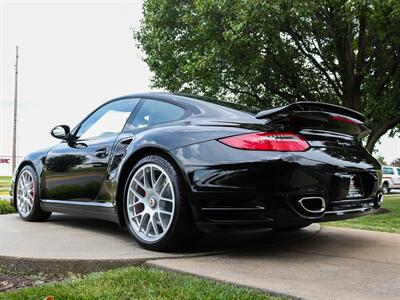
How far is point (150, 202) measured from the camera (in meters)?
3.60

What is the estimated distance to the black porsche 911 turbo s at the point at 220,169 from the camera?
122 inches

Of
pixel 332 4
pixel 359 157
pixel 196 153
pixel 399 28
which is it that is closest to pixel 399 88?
pixel 399 28

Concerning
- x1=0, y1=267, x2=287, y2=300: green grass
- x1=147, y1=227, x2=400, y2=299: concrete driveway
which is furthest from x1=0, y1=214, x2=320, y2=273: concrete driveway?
x1=0, y1=267, x2=287, y2=300: green grass

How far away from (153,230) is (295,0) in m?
8.47

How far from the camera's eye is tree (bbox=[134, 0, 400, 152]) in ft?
36.3

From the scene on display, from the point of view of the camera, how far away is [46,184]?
4.99m

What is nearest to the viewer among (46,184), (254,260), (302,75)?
(254,260)

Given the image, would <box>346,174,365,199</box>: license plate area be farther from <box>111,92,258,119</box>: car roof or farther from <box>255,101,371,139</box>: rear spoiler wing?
<box>111,92,258,119</box>: car roof

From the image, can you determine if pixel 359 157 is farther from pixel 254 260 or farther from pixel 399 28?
pixel 399 28

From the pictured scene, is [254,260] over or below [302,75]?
below

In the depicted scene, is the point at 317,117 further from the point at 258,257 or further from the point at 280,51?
the point at 280,51

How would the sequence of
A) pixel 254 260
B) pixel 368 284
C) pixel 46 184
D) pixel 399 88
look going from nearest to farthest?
1. pixel 368 284
2. pixel 254 260
3. pixel 46 184
4. pixel 399 88

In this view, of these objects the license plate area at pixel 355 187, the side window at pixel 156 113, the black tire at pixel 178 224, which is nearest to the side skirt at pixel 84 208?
the black tire at pixel 178 224

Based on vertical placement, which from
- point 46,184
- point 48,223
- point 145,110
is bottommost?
point 48,223
